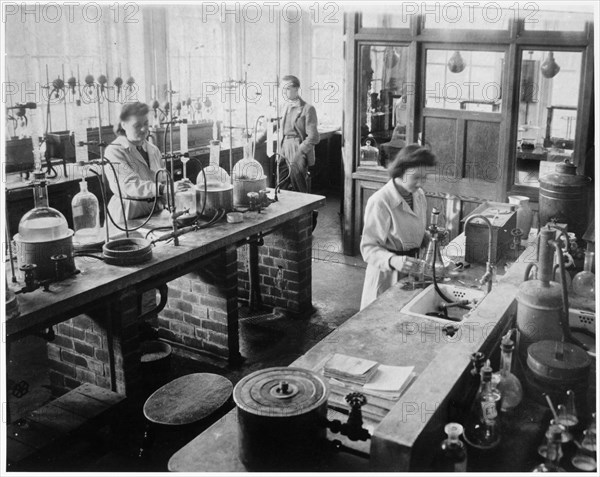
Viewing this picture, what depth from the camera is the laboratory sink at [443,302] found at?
3439 mm

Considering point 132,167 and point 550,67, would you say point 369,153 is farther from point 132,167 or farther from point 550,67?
point 132,167

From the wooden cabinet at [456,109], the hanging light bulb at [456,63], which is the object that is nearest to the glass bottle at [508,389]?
the wooden cabinet at [456,109]

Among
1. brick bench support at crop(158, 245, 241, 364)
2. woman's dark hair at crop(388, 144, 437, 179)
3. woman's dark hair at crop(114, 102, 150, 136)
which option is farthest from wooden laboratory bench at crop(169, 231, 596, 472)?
woman's dark hair at crop(114, 102, 150, 136)

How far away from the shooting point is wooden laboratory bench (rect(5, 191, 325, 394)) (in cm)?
319

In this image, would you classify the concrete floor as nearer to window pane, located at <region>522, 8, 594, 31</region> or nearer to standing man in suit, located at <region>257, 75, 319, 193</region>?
standing man in suit, located at <region>257, 75, 319, 193</region>

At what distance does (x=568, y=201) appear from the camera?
14.3 feet

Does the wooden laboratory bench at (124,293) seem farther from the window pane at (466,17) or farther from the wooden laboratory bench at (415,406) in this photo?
the window pane at (466,17)

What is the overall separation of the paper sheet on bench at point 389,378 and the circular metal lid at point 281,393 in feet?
1.37

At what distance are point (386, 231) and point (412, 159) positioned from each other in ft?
1.40

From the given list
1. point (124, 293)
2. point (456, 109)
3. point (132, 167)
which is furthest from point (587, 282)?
point (456, 109)

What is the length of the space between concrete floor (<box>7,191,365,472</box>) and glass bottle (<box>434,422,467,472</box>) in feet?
5.33

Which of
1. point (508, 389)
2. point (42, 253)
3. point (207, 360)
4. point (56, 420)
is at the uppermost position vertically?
point (42, 253)

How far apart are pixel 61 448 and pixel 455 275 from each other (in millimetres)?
2337

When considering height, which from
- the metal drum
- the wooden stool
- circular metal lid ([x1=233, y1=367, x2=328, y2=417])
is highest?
the metal drum
